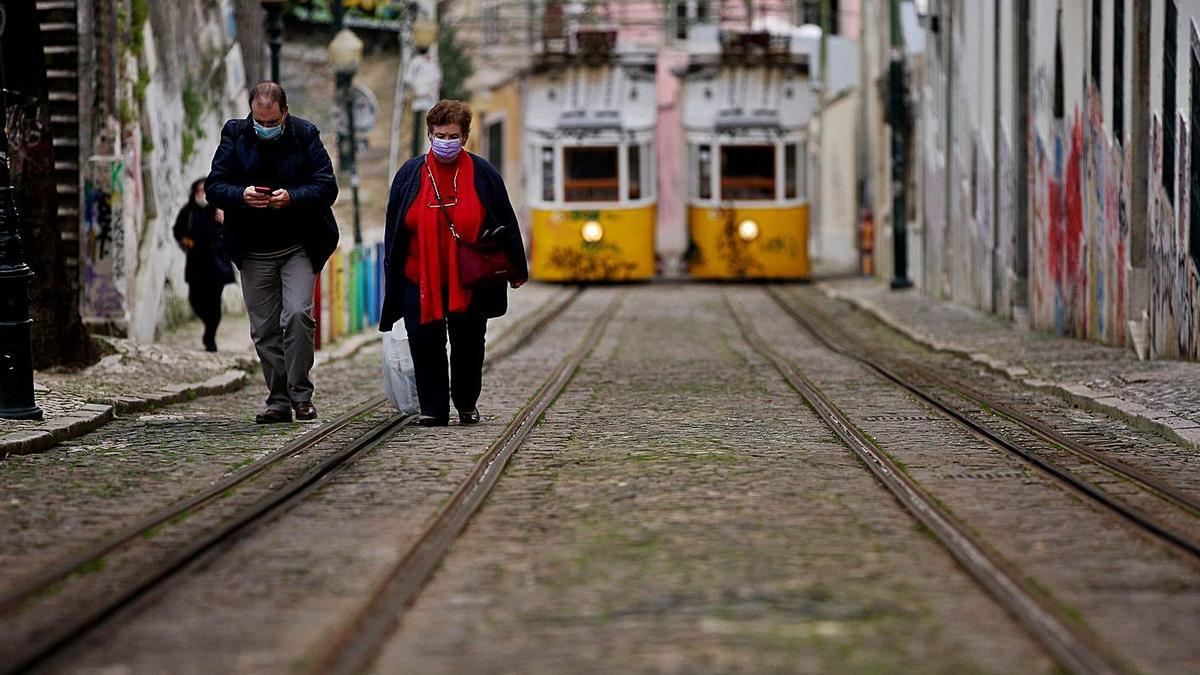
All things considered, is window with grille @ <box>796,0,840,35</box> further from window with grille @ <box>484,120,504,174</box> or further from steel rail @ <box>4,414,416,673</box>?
steel rail @ <box>4,414,416,673</box>

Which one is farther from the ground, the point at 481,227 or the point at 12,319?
the point at 481,227

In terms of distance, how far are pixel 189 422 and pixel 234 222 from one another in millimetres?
1238

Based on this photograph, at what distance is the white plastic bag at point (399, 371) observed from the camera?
10766 millimetres

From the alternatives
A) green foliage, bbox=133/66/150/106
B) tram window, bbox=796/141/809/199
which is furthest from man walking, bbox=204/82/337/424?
tram window, bbox=796/141/809/199

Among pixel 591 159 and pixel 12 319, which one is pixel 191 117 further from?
pixel 591 159

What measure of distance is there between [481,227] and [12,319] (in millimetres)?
2426

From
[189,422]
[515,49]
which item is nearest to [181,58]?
[189,422]

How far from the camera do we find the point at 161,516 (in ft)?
23.8

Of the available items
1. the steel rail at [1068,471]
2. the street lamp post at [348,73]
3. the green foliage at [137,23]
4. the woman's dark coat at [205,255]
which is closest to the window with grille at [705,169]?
the street lamp post at [348,73]

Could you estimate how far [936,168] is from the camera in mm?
29109

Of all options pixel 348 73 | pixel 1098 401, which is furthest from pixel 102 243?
pixel 1098 401

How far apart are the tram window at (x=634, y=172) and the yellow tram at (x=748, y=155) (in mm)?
1081

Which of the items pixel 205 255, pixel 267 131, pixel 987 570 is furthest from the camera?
pixel 205 255

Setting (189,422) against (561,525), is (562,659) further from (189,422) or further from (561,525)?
(189,422)
